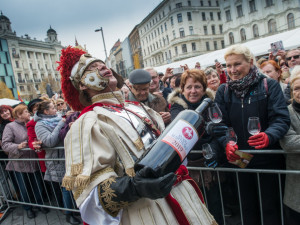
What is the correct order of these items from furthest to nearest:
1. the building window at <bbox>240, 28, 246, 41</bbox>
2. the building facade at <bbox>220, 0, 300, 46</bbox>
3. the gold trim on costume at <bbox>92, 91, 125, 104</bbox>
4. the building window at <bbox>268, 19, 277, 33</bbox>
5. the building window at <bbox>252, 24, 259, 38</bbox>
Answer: the building window at <bbox>240, 28, 246, 41</bbox>
the building window at <bbox>252, 24, 259, 38</bbox>
the building window at <bbox>268, 19, 277, 33</bbox>
the building facade at <bbox>220, 0, 300, 46</bbox>
the gold trim on costume at <bbox>92, 91, 125, 104</bbox>

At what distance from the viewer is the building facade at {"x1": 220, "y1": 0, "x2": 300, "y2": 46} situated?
28594 mm

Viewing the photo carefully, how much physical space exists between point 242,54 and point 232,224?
84.9 inches

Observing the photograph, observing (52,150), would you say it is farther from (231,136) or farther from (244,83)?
(244,83)

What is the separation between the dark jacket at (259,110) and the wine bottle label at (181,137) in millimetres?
957

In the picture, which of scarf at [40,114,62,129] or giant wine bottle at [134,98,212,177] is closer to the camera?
giant wine bottle at [134,98,212,177]

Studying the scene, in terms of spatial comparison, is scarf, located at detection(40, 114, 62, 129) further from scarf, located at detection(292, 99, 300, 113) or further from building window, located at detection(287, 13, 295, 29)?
building window, located at detection(287, 13, 295, 29)

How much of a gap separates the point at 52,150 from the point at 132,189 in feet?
8.67

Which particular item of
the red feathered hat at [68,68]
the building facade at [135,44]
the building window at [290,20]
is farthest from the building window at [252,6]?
the building facade at [135,44]

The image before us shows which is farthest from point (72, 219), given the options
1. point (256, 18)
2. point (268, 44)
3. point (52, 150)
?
point (256, 18)

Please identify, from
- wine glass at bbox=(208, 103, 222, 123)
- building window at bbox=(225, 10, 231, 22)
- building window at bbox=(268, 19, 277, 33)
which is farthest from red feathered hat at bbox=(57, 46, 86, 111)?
building window at bbox=(225, 10, 231, 22)

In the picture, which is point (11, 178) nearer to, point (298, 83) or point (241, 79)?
point (241, 79)

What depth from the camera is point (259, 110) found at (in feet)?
6.90

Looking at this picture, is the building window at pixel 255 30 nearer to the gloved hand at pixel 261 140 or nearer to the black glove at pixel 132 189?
the gloved hand at pixel 261 140

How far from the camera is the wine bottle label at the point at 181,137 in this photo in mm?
1142
